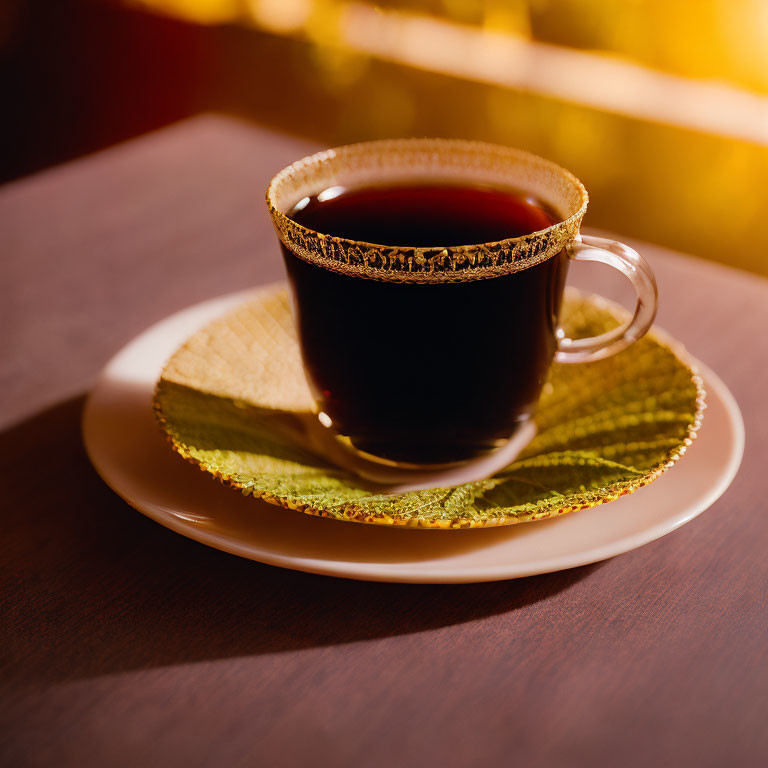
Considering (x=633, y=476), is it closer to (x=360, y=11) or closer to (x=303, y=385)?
(x=303, y=385)

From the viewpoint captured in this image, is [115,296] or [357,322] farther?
[115,296]

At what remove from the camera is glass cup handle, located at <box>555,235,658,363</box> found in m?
0.48

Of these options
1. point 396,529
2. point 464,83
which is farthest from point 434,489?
point 464,83

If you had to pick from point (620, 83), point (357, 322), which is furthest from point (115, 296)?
point (620, 83)

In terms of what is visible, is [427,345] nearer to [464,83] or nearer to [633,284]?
[633,284]

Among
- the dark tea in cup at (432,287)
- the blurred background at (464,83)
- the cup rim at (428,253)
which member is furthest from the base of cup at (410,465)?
the blurred background at (464,83)

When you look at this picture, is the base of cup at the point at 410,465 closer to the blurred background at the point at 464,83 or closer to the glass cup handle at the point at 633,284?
the glass cup handle at the point at 633,284

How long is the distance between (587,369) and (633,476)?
0.16m

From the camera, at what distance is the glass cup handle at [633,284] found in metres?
0.48

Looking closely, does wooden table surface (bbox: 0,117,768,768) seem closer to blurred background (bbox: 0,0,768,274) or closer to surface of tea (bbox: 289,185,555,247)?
surface of tea (bbox: 289,185,555,247)

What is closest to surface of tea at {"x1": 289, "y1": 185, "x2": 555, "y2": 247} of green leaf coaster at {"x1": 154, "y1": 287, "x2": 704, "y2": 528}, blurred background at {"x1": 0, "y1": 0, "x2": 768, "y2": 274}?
green leaf coaster at {"x1": 154, "y1": 287, "x2": 704, "y2": 528}

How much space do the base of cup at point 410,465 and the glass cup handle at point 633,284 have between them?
6 centimetres

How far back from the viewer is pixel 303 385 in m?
0.59

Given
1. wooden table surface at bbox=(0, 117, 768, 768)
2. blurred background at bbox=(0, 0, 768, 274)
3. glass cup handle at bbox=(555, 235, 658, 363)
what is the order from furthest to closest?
1. blurred background at bbox=(0, 0, 768, 274)
2. glass cup handle at bbox=(555, 235, 658, 363)
3. wooden table surface at bbox=(0, 117, 768, 768)
